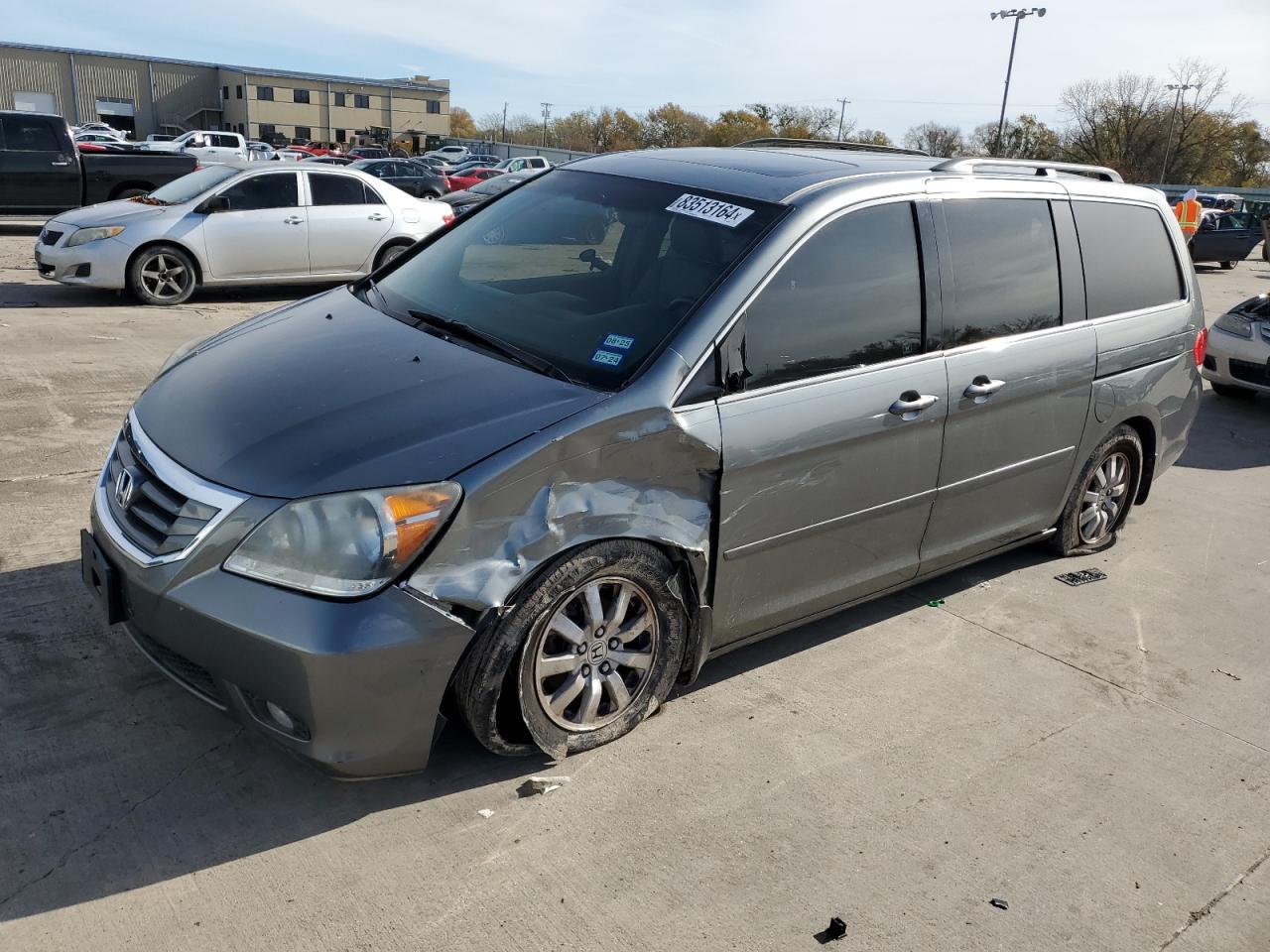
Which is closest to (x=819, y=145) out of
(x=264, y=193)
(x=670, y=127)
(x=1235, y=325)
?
(x=1235, y=325)

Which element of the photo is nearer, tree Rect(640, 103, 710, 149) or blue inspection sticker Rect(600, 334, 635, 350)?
blue inspection sticker Rect(600, 334, 635, 350)

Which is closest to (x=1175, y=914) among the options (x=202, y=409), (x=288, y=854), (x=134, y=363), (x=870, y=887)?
(x=870, y=887)

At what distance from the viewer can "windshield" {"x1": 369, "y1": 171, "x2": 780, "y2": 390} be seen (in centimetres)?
349

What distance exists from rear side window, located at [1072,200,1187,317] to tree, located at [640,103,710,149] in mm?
91379

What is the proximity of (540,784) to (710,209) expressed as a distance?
2051mm

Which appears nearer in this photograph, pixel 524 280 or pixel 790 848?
pixel 790 848

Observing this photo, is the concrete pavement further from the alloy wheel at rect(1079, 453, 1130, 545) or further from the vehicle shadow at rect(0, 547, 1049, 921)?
the alloy wheel at rect(1079, 453, 1130, 545)

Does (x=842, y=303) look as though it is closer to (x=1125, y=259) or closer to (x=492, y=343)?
(x=492, y=343)

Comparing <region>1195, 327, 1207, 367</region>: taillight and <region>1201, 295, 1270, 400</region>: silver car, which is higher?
<region>1195, 327, 1207, 367</region>: taillight

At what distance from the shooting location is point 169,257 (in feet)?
35.8

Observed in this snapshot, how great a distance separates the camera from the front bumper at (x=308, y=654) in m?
2.71

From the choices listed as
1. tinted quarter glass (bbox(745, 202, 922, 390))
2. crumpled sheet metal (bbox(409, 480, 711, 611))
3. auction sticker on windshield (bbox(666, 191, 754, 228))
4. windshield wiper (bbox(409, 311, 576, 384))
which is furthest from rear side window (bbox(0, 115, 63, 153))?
crumpled sheet metal (bbox(409, 480, 711, 611))

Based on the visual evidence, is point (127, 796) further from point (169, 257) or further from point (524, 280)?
point (169, 257)

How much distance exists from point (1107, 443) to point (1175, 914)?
2688mm
